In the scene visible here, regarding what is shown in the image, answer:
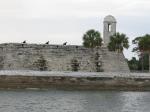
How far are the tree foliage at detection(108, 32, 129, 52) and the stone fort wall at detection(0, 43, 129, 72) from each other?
841 millimetres

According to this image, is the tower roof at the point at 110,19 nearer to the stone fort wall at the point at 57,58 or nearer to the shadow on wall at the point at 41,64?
the stone fort wall at the point at 57,58

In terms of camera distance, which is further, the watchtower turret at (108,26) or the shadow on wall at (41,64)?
the watchtower turret at (108,26)

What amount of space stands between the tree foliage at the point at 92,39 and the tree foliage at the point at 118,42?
1496 millimetres

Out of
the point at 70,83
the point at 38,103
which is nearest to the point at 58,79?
the point at 70,83

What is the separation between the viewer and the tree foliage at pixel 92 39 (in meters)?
71.9

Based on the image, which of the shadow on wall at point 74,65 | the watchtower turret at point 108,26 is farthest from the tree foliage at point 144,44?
the shadow on wall at point 74,65

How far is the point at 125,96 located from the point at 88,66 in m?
22.6

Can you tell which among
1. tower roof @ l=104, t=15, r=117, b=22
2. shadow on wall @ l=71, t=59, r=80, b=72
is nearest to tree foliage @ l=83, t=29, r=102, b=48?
shadow on wall @ l=71, t=59, r=80, b=72

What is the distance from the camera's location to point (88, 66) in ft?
226

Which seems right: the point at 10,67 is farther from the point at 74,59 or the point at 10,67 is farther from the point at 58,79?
the point at 58,79

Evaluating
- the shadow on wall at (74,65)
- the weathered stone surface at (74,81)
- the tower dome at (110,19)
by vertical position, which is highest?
the tower dome at (110,19)

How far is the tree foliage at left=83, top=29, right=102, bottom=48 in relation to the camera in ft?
236

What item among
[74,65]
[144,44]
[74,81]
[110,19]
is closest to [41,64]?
[74,65]

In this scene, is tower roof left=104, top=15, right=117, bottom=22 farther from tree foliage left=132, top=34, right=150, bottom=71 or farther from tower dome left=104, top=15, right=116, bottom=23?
tree foliage left=132, top=34, right=150, bottom=71
